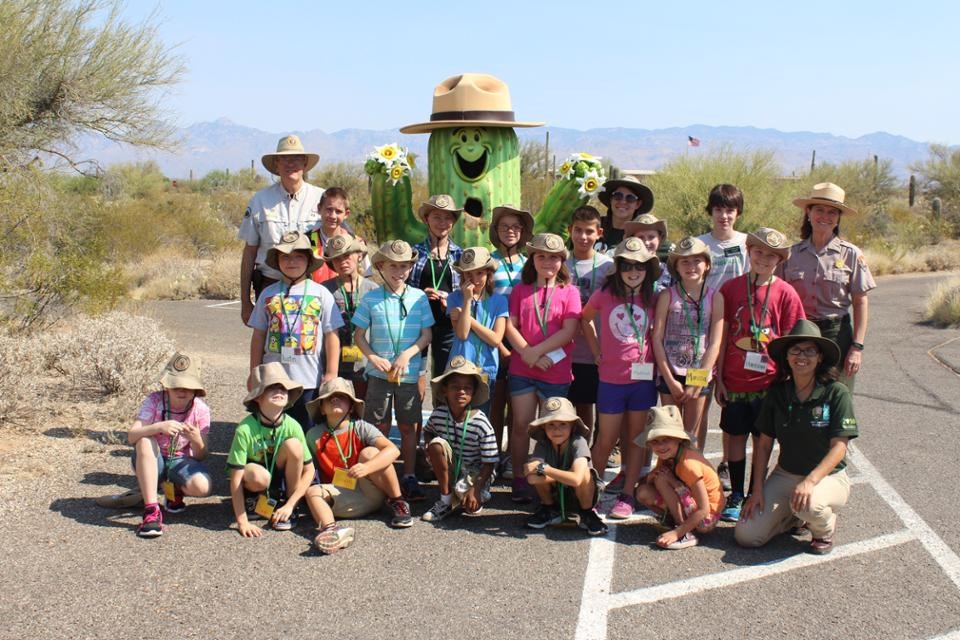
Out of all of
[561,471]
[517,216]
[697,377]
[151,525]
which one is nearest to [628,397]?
[697,377]

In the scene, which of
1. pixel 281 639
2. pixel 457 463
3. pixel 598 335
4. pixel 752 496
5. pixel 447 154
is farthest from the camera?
pixel 447 154

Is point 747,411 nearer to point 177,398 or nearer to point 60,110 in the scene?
point 177,398

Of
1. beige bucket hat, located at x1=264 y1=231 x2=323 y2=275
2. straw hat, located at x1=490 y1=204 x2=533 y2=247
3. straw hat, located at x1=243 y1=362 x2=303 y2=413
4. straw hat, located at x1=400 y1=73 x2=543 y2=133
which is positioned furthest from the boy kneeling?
straw hat, located at x1=400 y1=73 x2=543 y2=133

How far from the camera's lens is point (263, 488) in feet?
16.7

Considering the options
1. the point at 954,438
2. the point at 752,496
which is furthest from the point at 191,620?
the point at 954,438

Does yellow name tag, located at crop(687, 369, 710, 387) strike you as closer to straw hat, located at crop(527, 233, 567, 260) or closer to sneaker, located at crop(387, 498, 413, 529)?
straw hat, located at crop(527, 233, 567, 260)

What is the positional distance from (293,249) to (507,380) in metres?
1.61

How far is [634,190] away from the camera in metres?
6.33

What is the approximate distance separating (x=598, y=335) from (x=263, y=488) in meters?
2.29

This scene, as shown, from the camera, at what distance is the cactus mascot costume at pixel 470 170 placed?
263 inches

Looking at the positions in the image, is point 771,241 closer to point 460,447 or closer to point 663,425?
point 663,425

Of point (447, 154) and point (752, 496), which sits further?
point (447, 154)

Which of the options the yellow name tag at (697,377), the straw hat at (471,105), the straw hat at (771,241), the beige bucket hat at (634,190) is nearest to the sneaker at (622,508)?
the yellow name tag at (697,377)

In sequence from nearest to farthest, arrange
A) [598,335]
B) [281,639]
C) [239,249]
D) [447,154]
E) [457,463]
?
[281,639]
[457,463]
[598,335]
[447,154]
[239,249]
